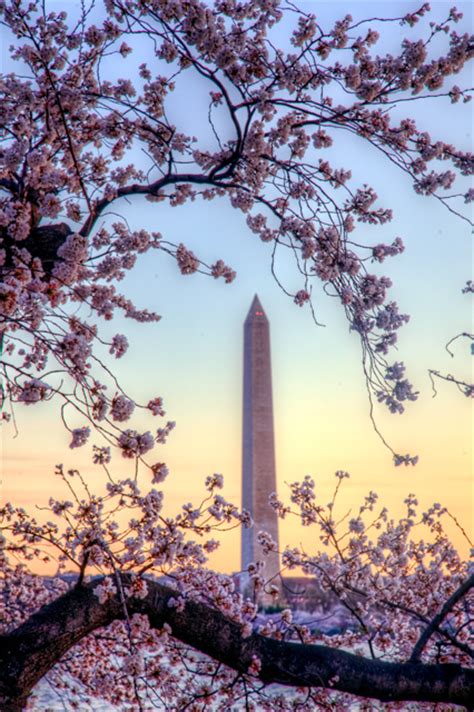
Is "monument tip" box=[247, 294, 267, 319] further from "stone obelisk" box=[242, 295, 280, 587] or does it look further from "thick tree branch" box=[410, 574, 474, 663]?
"thick tree branch" box=[410, 574, 474, 663]

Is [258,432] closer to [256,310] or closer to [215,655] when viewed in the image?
[256,310]

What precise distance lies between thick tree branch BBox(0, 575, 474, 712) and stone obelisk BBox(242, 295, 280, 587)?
19.0 meters

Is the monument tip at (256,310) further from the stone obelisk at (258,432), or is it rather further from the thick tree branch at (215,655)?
the thick tree branch at (215,655)

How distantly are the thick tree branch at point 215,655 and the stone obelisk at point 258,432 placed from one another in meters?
19.0

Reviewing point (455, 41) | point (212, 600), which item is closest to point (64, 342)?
point (212, 600)

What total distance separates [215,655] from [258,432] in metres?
19.9

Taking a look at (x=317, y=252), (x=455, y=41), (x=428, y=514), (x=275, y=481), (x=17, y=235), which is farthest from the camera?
(x=275, y=481)

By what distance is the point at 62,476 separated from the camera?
4754mm

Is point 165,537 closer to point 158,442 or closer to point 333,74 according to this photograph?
point 158,442

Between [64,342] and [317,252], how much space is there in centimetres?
208

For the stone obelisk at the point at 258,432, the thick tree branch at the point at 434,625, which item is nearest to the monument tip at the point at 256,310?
the stone obelisk at the point at 258,432

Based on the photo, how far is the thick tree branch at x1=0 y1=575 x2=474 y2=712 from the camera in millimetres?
3912

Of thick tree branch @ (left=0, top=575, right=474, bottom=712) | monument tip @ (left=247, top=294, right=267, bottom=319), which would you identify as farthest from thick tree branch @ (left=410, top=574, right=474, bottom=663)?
monument tip @ (left=247, top=294, right=267, bottom=319)

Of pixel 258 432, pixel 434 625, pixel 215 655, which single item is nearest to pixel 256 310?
pixel 258 432
